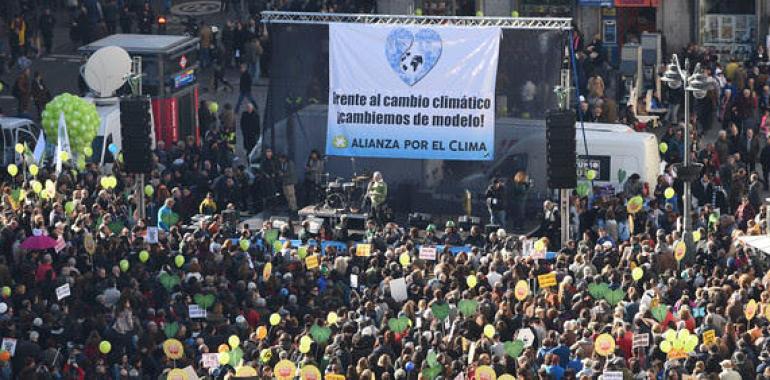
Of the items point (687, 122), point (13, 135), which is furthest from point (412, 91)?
point (13, 135)

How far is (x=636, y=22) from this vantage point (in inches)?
2224

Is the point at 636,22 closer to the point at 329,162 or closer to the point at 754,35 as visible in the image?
the point at 754,35

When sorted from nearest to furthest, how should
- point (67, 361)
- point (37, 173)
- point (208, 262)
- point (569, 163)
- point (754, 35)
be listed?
1. point (67, 361)
2. point (208, 262)
3. point (569, 163)
4. point (37, 173)
5. point (754, 35)

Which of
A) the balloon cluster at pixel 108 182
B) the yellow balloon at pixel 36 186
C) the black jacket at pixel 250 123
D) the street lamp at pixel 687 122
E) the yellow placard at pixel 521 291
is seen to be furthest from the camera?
the black jacket at pixel 250 123

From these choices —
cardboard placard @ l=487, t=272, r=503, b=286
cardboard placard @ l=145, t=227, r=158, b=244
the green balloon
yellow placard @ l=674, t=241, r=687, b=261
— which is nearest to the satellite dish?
cardboard placard @ l=145, t=227, r=158, b=244

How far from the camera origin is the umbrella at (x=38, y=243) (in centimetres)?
3850

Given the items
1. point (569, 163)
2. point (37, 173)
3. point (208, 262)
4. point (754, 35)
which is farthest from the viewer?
point (754, 35)

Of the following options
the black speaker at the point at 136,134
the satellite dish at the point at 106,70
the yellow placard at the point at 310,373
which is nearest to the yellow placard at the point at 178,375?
the yellow placard at the point at 310,373

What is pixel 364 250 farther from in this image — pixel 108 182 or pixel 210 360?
pixel 210 360

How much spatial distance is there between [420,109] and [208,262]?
798 cm

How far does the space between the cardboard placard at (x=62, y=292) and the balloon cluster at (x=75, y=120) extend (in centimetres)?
1034

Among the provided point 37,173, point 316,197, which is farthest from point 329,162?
point 37,173

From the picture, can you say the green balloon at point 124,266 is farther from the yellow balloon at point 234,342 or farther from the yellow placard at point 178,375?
the yellow placard at point 178,375

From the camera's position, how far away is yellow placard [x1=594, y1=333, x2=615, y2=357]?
32.5 metres
